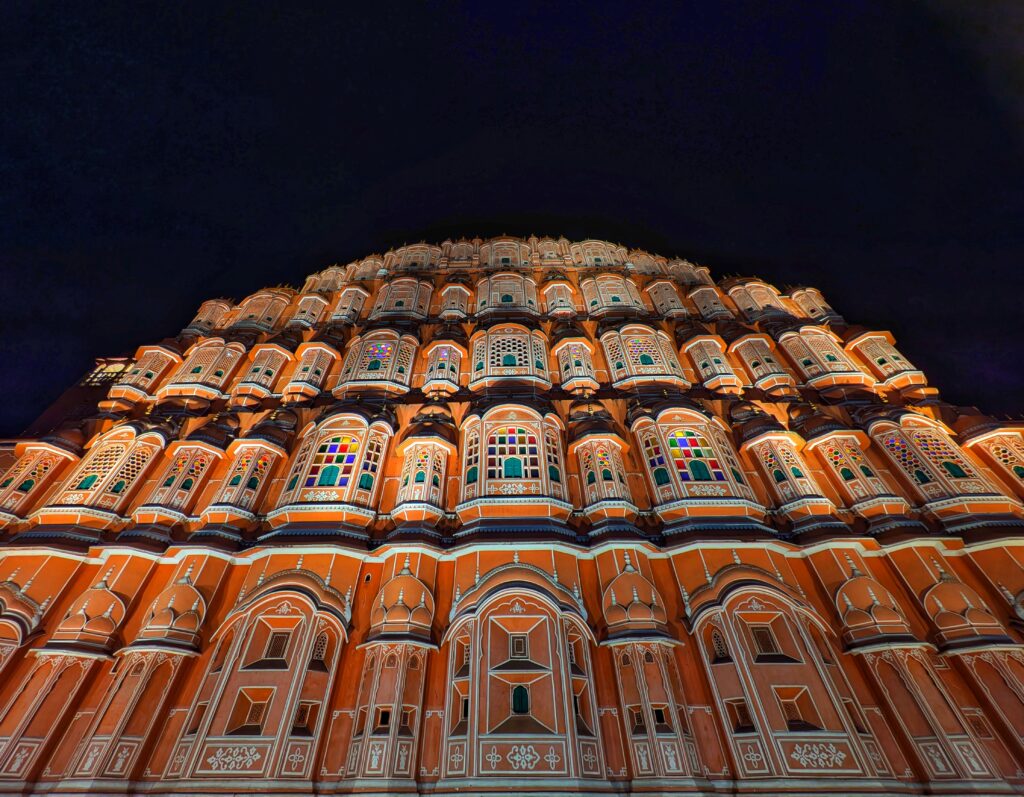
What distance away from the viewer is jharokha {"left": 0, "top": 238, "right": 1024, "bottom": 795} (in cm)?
1012

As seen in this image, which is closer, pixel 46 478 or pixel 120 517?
pixel 120 517

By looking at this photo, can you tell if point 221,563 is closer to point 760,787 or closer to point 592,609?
point 592,609

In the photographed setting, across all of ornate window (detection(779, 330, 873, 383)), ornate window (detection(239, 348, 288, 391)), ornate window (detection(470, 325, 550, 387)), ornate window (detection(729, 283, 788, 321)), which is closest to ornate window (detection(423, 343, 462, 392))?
ornate window (detection(470, 325, 550, 387))

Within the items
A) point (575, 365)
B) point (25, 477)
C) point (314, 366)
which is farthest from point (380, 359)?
point (25, 477)

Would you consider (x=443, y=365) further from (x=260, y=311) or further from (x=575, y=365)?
(x=260, y=311)

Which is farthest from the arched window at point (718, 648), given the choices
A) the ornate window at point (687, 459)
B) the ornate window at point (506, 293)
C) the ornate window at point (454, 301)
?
the ornate window at point (454, 301)

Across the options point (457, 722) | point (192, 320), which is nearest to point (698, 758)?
point (457, 722)

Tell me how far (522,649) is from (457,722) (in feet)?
6.59

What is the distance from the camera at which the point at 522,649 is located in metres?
11.4

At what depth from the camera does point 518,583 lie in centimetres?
1200

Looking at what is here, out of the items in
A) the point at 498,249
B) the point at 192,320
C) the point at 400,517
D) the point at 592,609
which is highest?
the point at 498,249

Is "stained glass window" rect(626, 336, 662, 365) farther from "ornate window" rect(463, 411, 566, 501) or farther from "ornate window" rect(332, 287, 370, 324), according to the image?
"ornate window" rect(332, 287, 370, 324)

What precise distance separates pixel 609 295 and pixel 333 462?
16.2 m

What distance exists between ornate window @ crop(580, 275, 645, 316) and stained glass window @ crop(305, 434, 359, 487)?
532 inches
